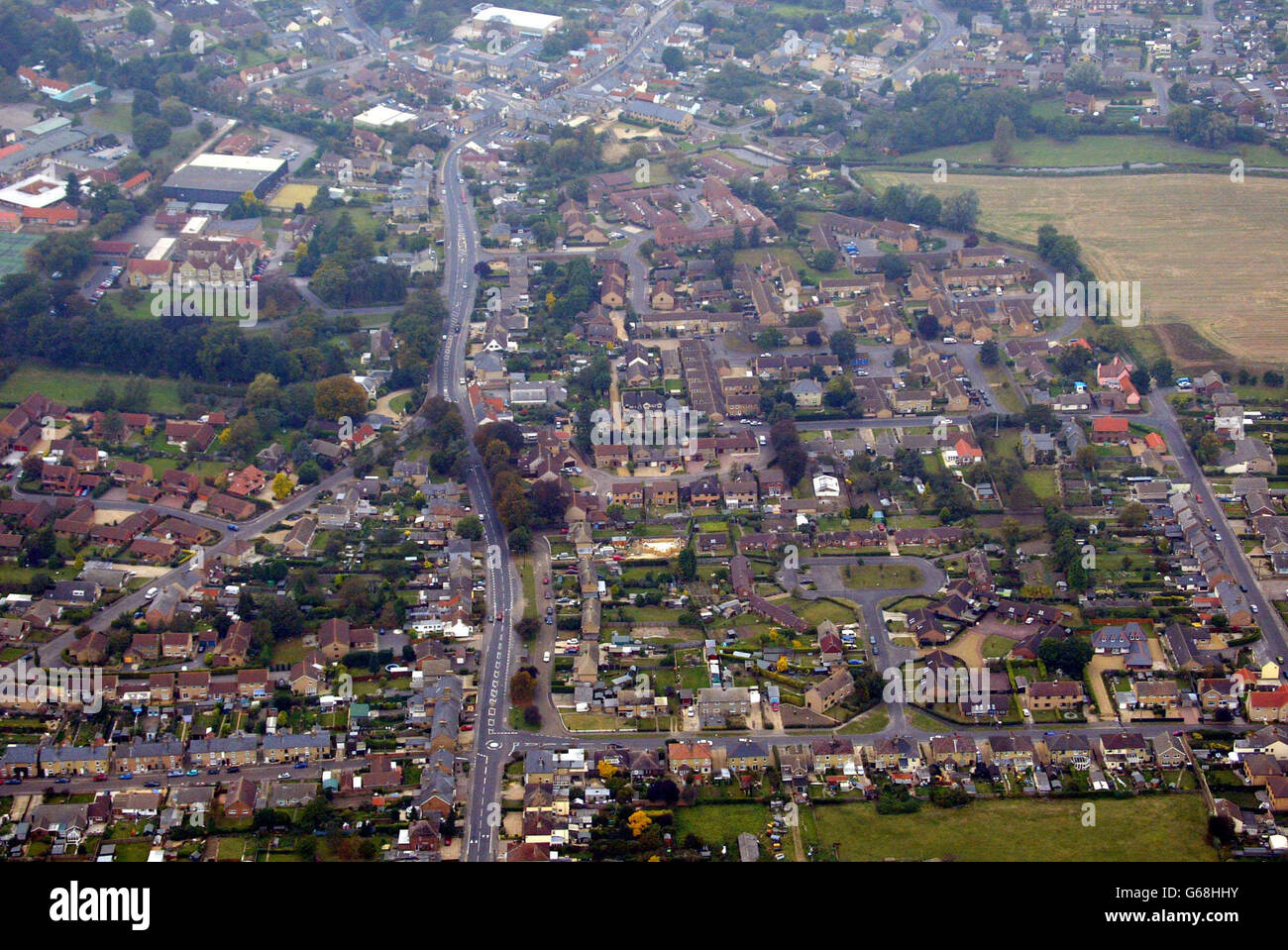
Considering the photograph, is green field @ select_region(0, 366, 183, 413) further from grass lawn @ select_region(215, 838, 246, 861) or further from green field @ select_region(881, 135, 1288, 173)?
green field @ select_region(881, 135, 1288, 173)

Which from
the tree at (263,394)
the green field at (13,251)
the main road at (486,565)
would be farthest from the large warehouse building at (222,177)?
the tree at (263,394)

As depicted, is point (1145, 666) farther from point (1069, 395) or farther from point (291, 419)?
point (291, 419)

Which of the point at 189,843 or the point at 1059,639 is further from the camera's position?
the point at 1059,639

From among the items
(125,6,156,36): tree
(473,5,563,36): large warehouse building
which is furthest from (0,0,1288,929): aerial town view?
(473,5,563,36): large warehouse building

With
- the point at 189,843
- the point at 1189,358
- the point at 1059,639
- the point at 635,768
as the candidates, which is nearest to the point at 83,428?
the point at 189,843

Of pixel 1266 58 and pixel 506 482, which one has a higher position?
pixel 1266 58

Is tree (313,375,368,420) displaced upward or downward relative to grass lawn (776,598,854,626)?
upward

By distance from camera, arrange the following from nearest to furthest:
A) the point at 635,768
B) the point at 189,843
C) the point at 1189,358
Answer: the point at 189,843 < the point at 635,768 < the point at 1189,358

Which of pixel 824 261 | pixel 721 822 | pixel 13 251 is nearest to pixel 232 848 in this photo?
pixel 721 822
